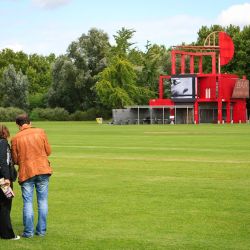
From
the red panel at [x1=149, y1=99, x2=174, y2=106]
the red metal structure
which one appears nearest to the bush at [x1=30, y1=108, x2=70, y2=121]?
the red panel at [x1=149, y1=99, x2=174, y2=106]

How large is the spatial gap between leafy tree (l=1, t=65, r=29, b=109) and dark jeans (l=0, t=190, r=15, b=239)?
111 metres

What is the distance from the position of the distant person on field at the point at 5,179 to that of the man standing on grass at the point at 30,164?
18cm

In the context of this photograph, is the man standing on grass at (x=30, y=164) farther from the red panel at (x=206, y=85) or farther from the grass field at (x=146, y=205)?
the red panel at (x=206, y=85)

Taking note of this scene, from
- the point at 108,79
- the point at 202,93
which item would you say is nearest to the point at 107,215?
the point at 202,93

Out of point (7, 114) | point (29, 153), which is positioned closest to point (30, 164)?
point (29, 153)

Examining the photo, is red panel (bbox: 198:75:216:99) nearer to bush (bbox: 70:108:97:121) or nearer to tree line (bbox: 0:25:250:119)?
tree line (bbox: 0:25:250:119)

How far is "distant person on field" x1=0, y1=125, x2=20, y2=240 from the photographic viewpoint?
10852mm

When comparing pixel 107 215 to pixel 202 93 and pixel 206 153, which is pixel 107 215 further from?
pixel 202 93

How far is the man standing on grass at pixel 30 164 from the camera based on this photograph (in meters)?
11.0

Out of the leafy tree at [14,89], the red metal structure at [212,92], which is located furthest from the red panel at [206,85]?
the leafy tree at [14,89]

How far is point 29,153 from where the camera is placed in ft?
36.4

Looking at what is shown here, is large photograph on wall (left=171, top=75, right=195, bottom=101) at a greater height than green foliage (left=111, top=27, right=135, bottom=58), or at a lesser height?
lesser

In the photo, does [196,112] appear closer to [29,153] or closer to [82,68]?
[82,68]

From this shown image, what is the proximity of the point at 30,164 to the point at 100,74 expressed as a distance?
3658 inches
